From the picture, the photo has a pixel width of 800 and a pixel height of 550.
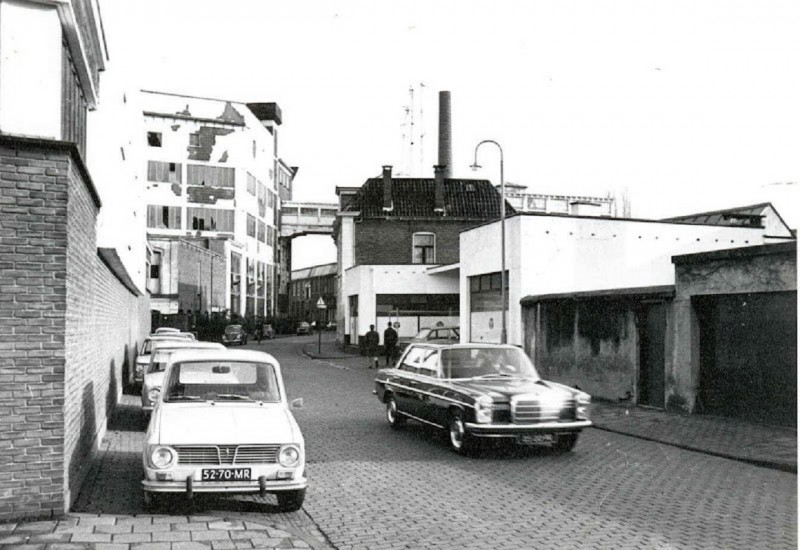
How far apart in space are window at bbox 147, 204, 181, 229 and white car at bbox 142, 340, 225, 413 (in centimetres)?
5515

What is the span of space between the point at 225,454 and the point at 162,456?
0.55 metres

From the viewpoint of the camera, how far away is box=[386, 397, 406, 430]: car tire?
1338 centimetres

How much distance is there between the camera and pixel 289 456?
743 centimetres

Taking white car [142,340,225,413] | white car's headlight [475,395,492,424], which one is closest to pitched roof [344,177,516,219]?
white car [142,340,225,413]

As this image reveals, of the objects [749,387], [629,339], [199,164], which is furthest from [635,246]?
[199,164]

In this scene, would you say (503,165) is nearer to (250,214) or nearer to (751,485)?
(751,485)

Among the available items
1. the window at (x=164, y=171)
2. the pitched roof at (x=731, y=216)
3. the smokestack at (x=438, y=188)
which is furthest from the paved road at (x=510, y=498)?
the window at (x=164, y=171)

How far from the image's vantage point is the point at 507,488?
876 cm

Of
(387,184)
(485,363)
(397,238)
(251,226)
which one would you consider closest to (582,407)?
(485,363)

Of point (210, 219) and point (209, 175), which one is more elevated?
point (209, 175)

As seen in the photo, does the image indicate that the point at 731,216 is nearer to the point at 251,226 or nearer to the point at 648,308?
the point at 648,308

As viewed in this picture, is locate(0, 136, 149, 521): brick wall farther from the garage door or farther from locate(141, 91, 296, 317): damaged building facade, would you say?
locate(141, 91, 296, 317): damaged building facade

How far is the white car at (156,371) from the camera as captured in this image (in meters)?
12.7

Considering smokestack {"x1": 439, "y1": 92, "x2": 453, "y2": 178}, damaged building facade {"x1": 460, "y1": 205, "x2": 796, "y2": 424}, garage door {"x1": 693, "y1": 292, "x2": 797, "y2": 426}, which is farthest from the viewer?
smokestack {"x1": 439, "y1": 92, "x2": 453, "y2": 178}
